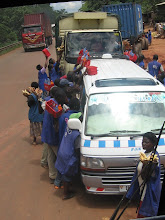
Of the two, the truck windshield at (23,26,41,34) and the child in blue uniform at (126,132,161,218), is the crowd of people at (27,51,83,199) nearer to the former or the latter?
the child in blue uniform at (126,132,161,218)

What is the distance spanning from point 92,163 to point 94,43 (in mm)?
5753

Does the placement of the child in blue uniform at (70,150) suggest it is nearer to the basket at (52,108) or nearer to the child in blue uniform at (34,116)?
the basket at (52,108)

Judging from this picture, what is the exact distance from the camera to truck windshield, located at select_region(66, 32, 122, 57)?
9.54 m

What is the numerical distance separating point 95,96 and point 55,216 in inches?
77.0

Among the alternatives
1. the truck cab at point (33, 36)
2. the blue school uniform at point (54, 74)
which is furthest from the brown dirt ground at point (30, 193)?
the truck cab at point (33, 36)

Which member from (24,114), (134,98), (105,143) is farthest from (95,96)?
(24,114)

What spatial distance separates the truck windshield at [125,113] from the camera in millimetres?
4855

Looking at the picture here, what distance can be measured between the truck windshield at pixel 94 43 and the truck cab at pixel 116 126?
3886 mm

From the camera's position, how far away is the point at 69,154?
15.8 ft

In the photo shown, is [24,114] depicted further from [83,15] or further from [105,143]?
[105,143]

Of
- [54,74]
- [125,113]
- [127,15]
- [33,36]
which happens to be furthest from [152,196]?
[33,36]

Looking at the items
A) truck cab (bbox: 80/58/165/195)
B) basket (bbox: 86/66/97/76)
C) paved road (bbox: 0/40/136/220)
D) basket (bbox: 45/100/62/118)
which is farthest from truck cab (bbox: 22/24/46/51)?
basket (bbox: 45/100/62/118)

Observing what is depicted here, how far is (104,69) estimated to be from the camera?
6.64 m

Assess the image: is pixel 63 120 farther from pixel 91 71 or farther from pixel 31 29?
pixel 31 29
